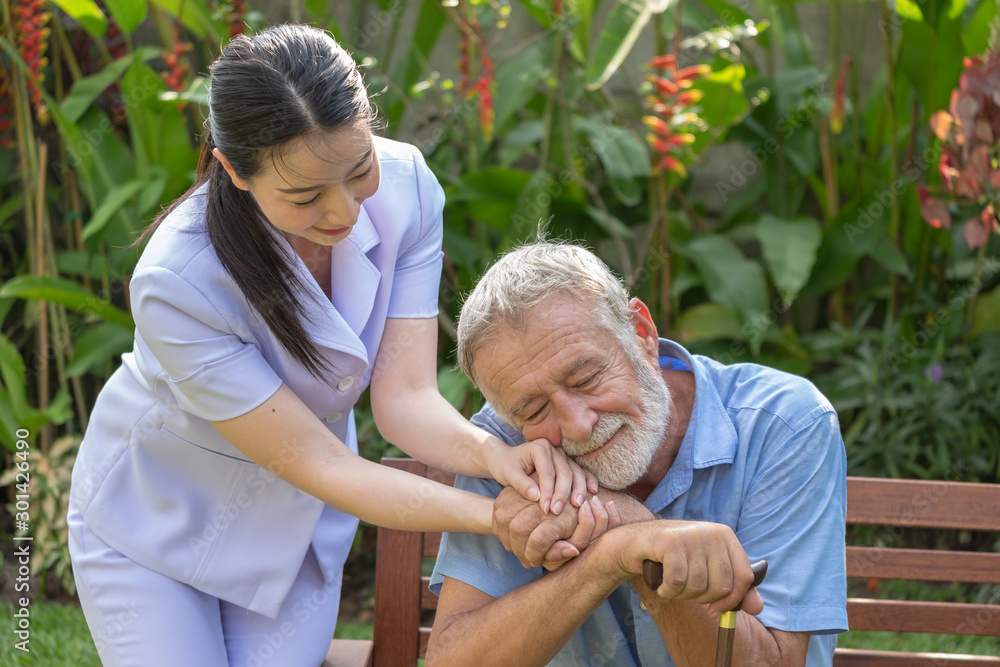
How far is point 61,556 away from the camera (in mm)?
3613

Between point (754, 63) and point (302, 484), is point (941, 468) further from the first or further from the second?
point (302, 484)

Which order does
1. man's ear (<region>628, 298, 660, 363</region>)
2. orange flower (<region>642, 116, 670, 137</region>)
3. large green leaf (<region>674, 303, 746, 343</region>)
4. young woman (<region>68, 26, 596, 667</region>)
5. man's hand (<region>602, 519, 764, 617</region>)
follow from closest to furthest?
man's hand (<region>602, 519, 764, 617</region>) → young woman (<region>68, 26, 596, 667</region>) → man's ear (<region>628, 298, 660, 363</region>) → orange flower (<region>642, 116, 670, 137</region>) → large green leaf (<region>674, 303, 746, 343</region>)

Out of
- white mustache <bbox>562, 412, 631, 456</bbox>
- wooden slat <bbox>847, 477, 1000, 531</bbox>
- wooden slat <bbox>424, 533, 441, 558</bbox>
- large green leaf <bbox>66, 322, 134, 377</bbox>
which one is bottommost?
large green leaf <bbox>66, 322, 134, 377</bbox>

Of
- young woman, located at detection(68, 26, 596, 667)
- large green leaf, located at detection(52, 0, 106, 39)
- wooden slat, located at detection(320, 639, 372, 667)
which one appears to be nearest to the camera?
young woman, located at detection(68, 26, 596, 667)

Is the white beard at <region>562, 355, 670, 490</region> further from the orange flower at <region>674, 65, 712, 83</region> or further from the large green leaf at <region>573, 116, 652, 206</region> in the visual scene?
the large green leaf at <region>573, 116, 652, 206</region>

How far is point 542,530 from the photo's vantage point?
1626 mm

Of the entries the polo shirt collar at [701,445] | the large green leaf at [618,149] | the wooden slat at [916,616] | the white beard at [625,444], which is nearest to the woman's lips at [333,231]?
the white beard at [625,444]

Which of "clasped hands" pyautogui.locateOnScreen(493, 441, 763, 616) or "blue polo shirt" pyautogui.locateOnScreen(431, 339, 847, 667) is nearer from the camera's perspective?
"clasped hands" pyautogui.locateOnScreen(493, 441, 763, 616)

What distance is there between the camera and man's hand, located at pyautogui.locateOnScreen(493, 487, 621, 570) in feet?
5.35

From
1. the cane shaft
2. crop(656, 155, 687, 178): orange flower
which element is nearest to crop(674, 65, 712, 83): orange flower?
crop(656, 155, 687, 178): orange flower

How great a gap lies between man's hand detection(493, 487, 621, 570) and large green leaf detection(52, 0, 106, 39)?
2.76 meters

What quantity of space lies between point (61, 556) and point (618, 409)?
2796 millimetres

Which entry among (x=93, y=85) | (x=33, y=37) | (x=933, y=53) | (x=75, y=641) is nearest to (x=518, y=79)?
(x=933, y=53)

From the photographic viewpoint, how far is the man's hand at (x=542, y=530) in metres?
1.63
